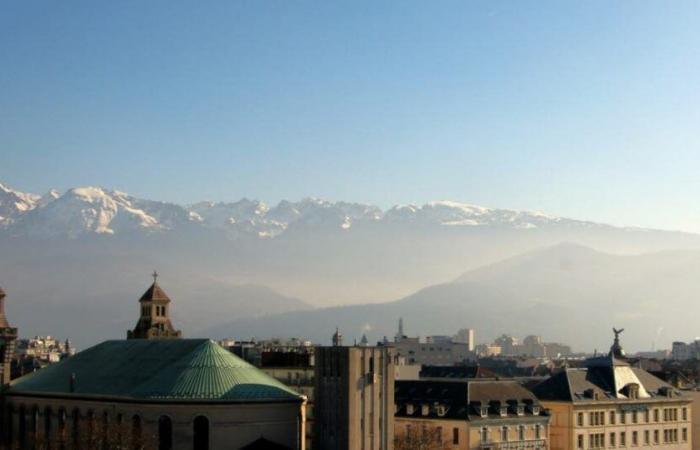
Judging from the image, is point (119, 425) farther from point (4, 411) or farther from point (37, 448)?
point (4, 411)

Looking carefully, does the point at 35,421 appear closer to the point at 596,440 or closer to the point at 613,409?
the point at 596,440

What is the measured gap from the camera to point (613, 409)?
151 meters

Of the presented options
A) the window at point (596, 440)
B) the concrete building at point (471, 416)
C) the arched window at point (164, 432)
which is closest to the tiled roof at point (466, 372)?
the window at point (596, 440)

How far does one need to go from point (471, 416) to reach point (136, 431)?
44.5 m

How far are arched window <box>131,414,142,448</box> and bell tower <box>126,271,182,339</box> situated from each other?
60.6 metres

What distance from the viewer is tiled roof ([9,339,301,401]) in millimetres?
106625

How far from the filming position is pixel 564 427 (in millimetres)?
145750

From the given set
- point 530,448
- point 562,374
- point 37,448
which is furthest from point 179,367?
point 562,374

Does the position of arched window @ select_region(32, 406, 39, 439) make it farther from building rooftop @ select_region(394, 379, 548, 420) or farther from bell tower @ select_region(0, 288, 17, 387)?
building rooftop @ select_region(394, 379, 548, 420)

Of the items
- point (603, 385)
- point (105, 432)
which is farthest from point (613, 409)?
point (105, 432)

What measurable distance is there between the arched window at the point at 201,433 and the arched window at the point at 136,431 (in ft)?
17.2

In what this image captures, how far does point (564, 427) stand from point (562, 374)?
8542 millimetres

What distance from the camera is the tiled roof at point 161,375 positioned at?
106625mm

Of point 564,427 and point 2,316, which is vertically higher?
point 2,316
